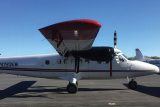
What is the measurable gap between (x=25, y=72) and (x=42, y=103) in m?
6.98

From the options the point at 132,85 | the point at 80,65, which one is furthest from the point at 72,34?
the point at 132,85

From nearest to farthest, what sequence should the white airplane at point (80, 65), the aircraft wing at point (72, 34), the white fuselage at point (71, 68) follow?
the aircraft wing at point (72, 34) < the white airplane at point (80, 65) < the white fuselage at point (71, 68)

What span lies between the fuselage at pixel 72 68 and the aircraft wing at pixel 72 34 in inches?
77.7

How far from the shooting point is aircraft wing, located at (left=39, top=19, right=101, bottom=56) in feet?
46.1

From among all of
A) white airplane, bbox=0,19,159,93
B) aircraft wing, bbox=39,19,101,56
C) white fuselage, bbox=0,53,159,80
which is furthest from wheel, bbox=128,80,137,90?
aircraft wing, bbox=39,19,101,56

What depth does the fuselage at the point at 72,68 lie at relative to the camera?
65.2 ft

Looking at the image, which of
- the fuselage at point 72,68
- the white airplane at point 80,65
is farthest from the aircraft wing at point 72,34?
the fuselage at point 72,68

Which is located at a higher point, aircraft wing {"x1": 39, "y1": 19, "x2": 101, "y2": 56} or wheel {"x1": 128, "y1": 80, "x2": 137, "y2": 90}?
aircraft wing {"x1": 39, "y1": 19, "x2": 101, "y2": 56}

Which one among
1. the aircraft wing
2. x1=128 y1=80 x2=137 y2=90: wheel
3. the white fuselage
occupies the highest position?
the aircraft wing

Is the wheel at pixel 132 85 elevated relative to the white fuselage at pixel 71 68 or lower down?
lower down

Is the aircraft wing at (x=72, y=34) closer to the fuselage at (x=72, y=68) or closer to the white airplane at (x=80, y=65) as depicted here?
the white airplane at (x=80, y=65)

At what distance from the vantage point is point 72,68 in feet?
64.9

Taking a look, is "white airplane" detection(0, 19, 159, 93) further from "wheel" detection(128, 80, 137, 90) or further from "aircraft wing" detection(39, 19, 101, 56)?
"aircraft wing" detection(39, 19, 101, 56)

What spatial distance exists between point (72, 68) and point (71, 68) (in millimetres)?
74
